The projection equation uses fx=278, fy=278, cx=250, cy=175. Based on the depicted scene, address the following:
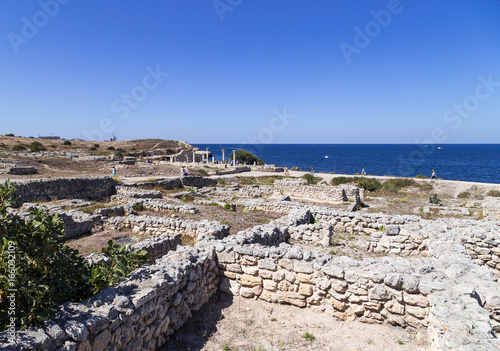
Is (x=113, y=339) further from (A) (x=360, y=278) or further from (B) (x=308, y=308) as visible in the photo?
(A) (x=360, y=278)

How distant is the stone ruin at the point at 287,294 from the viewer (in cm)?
377

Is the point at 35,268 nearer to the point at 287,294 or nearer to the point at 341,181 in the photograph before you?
the point at 287,294

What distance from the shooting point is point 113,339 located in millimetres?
3898

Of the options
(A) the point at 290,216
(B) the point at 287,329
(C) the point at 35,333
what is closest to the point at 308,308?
(B) the point at 287,329

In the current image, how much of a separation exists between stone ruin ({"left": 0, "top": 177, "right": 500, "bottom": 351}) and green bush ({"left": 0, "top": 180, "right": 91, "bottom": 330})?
0.22 m

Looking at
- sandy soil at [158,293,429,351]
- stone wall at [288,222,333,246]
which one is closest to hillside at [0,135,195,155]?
stone wall at [288,222,333,246]

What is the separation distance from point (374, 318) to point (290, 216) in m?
7.21

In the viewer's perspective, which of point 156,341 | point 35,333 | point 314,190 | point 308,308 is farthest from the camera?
point 314,190

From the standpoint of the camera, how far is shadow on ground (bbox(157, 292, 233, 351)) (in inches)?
195

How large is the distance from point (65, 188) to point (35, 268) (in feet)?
71.1

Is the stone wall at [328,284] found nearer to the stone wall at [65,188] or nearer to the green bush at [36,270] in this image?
the green bush at [36,270]

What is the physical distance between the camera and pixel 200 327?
18.1ft

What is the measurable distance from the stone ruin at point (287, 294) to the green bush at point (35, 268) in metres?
0.22

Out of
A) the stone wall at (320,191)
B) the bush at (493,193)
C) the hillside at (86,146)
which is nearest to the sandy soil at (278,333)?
the stone wall at (320,191)
